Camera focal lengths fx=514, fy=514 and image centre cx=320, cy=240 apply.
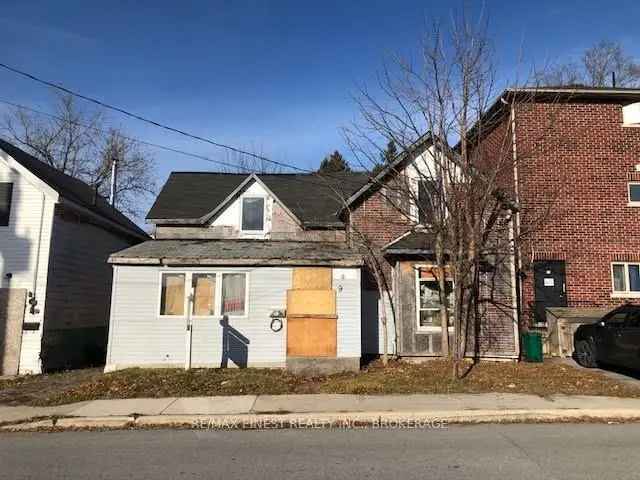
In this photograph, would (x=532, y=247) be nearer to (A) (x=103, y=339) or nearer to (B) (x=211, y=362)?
(B) (x=211, y=362)

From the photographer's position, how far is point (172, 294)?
13.4 metres

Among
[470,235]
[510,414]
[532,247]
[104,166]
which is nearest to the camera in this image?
[510,414]

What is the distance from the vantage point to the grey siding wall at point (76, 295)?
13930 millimetres

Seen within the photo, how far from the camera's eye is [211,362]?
13102 mm

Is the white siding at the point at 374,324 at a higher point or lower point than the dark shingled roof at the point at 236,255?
lower

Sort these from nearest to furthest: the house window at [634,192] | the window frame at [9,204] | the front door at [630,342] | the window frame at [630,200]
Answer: the front door at [630,342] → the window frame at [9,204] → the window frame at [630,200] → the house window at [634,192]

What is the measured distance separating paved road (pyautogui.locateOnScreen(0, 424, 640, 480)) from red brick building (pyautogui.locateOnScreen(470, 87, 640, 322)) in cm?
838

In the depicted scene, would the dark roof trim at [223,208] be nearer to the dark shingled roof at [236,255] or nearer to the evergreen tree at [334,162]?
the dark shingled roof at [236,255]

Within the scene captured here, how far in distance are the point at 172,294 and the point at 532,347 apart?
9893 mm

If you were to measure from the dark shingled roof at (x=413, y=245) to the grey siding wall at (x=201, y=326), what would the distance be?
144 cm

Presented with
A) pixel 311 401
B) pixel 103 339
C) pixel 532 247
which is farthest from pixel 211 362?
pixel 532 247

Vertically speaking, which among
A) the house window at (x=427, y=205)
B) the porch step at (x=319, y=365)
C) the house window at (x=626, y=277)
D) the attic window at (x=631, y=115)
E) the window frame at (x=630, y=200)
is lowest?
the porch step at (x=319, y=365)

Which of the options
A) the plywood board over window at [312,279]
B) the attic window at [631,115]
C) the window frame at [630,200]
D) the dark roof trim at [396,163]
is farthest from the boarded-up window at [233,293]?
the attic window at [631,115]

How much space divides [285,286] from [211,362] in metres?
2.69
